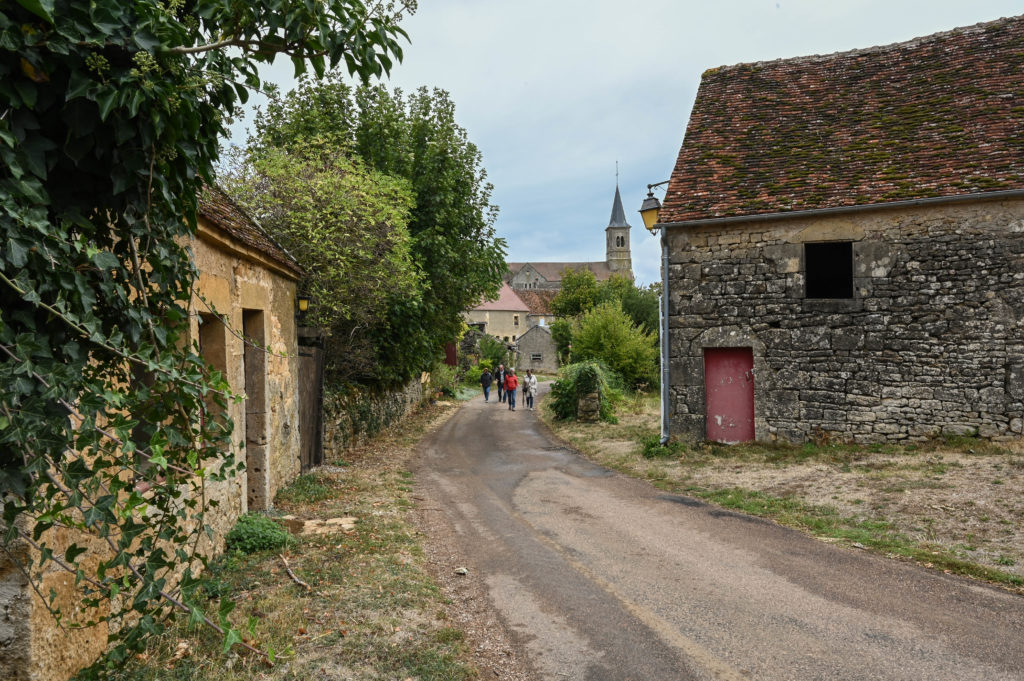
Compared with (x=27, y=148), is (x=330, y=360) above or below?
below

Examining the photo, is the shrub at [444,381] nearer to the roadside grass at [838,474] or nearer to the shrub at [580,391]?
the shrub at [580,391]

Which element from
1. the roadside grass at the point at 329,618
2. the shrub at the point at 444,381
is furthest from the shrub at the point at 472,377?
the roadside grass at the point at 329,618

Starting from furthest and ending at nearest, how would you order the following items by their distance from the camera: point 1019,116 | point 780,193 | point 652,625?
point 780,193, point 1019,116, point 652,625

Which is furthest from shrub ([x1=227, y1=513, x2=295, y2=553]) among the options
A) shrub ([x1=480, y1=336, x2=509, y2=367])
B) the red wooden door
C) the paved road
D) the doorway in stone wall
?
shrub ([x1=480, y1=336, x2=509, y2=367])

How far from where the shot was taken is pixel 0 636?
306cm

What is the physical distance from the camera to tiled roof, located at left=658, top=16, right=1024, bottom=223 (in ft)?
34.9

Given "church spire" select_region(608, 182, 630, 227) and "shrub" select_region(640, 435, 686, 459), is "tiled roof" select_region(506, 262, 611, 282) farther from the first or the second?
"shrub" select_region(640, 435, 686, 459)

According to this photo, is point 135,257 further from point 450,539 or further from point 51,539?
point 450,539

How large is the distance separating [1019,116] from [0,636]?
47.4 feet

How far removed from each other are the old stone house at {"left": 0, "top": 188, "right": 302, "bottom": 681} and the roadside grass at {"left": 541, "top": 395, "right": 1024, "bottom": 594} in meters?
5.71

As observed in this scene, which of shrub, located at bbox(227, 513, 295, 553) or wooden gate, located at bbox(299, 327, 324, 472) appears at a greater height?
wooden gate, located at bbox(299, 327, 324, 472)

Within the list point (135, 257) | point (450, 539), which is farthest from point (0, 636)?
point (450, 539)

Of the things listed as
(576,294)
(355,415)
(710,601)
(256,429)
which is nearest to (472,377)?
(576,294)

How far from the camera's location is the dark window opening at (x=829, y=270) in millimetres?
12047
